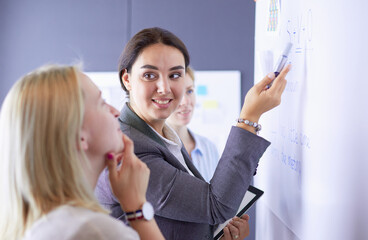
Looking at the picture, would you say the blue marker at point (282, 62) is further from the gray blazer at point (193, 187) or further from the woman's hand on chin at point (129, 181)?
the woman's hand on chin at point (129, 181)

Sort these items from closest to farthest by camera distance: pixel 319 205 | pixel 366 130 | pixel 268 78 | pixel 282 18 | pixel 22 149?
pixel 22 149
pixel 366 130
pixel 319 205
pixel 268 78
pixel 282 18

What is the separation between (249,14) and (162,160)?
102 inches

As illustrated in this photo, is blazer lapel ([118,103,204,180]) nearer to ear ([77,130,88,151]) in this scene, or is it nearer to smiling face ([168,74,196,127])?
ear ([77,130,88,151])

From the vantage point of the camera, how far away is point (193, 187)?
3.94 ft

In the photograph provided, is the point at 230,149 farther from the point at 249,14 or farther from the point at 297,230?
the point at 249,14

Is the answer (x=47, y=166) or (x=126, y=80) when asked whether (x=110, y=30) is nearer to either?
(x=126, y=80)

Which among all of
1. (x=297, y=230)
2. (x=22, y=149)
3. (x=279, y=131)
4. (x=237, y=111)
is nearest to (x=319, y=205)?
(x=297, y=230)

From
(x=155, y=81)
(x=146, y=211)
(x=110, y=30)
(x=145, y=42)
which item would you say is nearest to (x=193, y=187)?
(x=146, y=211)

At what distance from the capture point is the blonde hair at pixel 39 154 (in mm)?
799

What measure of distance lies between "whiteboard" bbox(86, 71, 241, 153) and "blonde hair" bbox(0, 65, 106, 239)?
8.97 ft

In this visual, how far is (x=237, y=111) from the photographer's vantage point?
3568mm

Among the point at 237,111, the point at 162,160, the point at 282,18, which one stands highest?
the point at 282,18

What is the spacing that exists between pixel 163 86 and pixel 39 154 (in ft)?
2.03

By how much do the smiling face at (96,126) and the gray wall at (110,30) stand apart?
2.72m
